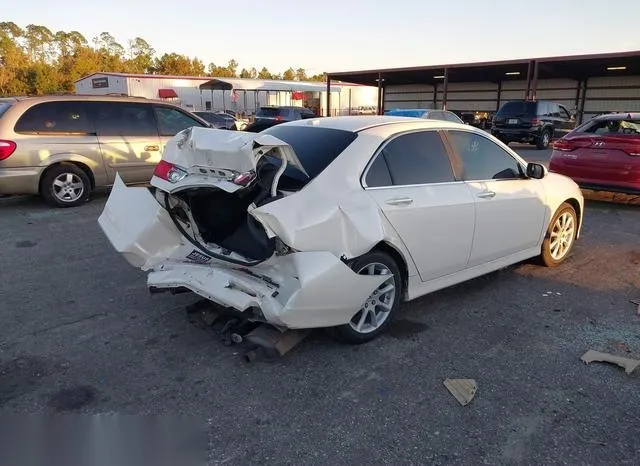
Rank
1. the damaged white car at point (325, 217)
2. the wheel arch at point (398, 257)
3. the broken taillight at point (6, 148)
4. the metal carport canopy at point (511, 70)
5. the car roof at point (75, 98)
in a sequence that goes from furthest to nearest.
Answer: the metal carport canopy at point (511, 70) → the car roof at point (75, 98) → the broken taillight at point (6, 148) → the wheel arch at point (398, 257) → the damaged white car at point (325, 217)

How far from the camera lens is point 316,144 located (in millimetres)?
3881

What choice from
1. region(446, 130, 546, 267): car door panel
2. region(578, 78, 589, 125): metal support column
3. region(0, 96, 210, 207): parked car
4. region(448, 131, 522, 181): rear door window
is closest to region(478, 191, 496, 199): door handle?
region(446, 130, 546, 267): car door panel

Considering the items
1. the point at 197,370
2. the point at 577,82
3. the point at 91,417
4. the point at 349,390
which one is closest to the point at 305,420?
the point at 349,390

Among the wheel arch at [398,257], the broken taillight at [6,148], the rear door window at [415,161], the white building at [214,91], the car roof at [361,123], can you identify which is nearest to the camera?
the wheel arch at [398,257]

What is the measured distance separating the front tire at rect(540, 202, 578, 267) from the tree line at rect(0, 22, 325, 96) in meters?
53.1

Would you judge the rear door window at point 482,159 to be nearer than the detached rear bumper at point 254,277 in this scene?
No

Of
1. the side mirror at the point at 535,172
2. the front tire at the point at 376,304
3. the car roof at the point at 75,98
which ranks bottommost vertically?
the front tire at the point at 376,304

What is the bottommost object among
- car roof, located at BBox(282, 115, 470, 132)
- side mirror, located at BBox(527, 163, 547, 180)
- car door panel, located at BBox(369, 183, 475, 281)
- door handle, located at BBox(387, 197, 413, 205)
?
car door panel, located at BBox(369, 183, 475, 281)

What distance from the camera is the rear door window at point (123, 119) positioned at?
838 centimetres

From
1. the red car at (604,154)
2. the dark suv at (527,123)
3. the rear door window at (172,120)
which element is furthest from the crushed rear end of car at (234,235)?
the dark suv at (527,123)

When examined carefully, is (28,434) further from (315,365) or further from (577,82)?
(577,82)

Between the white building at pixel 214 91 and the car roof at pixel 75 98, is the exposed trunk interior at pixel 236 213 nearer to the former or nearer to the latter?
the car roof at pixel 75 98

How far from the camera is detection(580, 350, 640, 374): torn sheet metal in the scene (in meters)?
3.40

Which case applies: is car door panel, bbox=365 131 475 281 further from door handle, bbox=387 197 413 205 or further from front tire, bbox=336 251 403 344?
front tire, bbox=336 251 403 344
